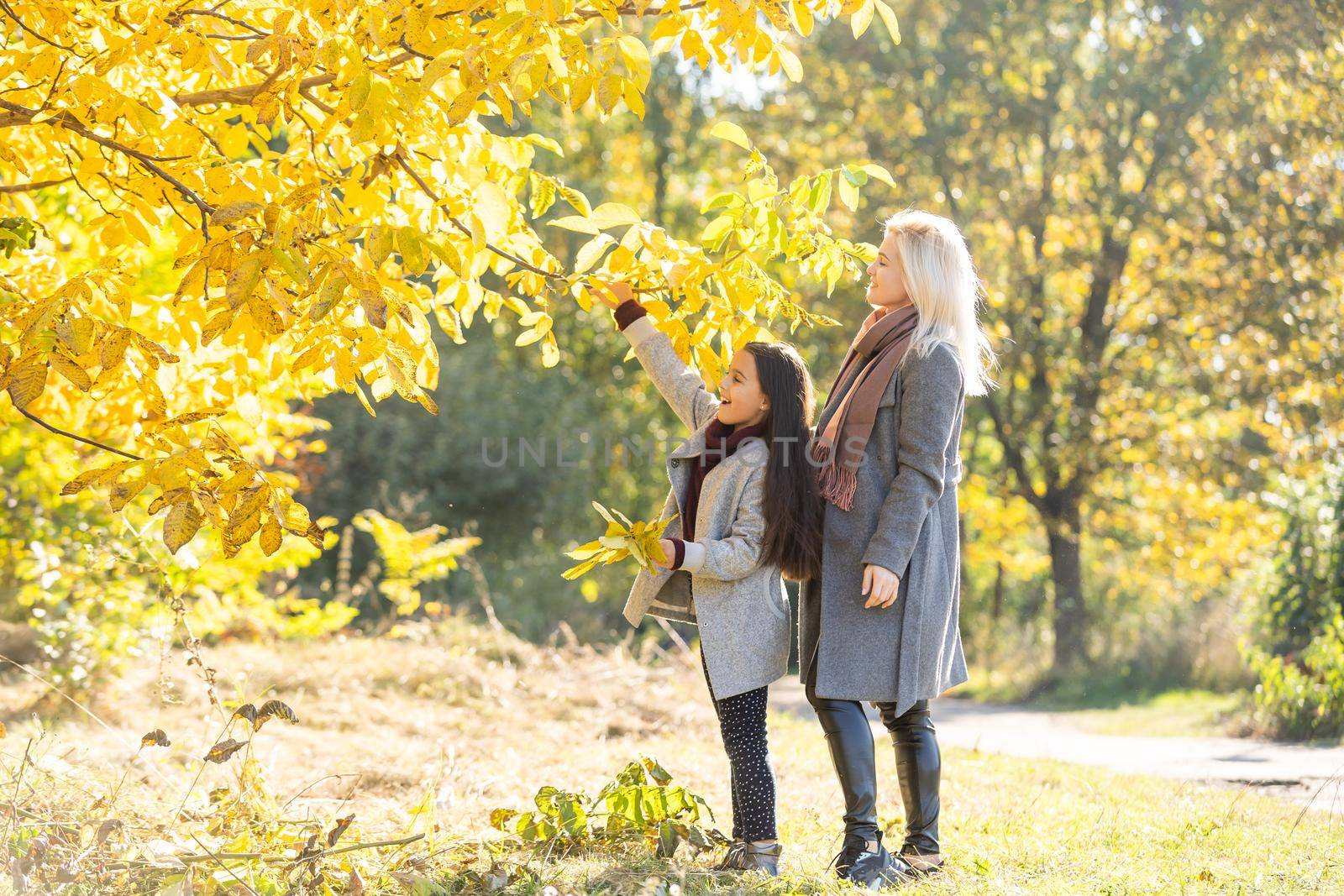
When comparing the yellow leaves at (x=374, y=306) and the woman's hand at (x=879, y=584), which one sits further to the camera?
the woman's hand at (x=879, y=584)

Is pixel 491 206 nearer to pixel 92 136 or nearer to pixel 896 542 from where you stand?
pixel 92 136

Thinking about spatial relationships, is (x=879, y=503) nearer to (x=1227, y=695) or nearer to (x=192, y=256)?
(x=192, y=256)

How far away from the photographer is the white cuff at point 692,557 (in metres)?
2.73

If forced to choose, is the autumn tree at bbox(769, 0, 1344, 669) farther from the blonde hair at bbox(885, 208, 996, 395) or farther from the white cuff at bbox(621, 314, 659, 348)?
the white cuff at bbox(621, 314, 659, 348)

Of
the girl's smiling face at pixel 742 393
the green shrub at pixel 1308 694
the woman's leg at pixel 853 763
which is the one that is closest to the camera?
the woman's leg at pixel 853 763

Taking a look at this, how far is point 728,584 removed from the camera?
114 inches

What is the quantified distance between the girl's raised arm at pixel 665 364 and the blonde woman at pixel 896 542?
1.14ft

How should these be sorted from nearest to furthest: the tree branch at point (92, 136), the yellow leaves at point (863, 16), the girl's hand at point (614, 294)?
the tree branch at point (92, 136)
the yellow leaves at point (863, 16)
the girl's hand at point (614, 294)

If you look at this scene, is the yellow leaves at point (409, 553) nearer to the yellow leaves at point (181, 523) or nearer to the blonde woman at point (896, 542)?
the blonde woman at point (896, 542)

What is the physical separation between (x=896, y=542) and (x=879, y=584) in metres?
0.10

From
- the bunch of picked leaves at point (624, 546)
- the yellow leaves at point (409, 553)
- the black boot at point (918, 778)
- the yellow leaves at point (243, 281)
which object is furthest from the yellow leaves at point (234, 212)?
the yellow leaves at point (409, 553)

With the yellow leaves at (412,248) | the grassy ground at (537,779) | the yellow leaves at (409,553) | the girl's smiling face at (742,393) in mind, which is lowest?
the grassy ground at (537,779)

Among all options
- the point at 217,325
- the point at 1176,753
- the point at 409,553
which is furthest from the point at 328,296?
the point at 409,553

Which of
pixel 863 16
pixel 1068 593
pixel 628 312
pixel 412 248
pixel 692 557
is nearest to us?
pixel 412 248
